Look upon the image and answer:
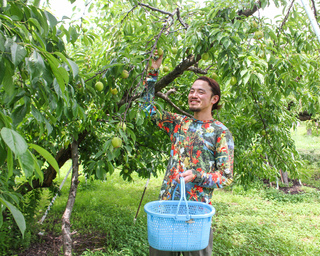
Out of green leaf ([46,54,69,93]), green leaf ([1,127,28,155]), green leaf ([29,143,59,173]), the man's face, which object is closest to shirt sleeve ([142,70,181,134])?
the man's face

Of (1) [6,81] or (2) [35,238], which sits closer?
(1) [6,81]

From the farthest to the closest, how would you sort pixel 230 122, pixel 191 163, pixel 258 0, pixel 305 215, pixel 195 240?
pixel 305 215 < pixel 230 122 < pixel 258 0 < pixel 191 163 < pixel 195 240

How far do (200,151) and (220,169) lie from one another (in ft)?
0.55

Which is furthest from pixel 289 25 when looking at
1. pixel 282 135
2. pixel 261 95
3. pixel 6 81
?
pixel 6 81

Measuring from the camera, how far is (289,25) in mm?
1955

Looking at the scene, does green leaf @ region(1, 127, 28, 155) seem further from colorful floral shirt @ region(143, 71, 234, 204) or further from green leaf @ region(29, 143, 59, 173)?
colorful floral shirt @ region(143, 71, 234, 204)

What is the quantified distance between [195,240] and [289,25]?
5.33 ft

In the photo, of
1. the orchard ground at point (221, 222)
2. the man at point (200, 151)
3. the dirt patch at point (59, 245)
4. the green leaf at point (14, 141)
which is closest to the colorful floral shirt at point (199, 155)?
the man at point (200, 151)

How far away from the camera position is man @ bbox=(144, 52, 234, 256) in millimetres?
1546

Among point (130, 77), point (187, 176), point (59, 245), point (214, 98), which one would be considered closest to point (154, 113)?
point (130, 77)

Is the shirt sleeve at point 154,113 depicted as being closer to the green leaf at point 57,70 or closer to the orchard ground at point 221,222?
the green leaf at point 57,70

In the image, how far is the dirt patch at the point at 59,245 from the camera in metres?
3.10

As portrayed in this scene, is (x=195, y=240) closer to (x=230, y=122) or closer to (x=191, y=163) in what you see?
(x=191, y=163)

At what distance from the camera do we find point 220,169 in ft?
5.13
